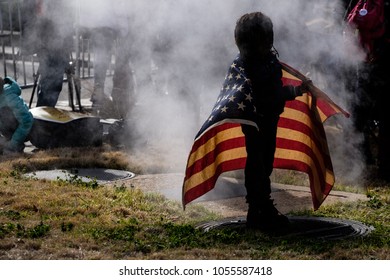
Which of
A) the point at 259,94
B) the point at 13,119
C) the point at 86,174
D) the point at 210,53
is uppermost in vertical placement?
the point at 210,53

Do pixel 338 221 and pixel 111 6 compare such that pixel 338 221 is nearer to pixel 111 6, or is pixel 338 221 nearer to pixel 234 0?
pixel 234 0

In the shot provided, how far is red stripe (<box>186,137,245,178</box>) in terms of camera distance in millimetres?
6457

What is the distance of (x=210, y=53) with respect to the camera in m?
10.1

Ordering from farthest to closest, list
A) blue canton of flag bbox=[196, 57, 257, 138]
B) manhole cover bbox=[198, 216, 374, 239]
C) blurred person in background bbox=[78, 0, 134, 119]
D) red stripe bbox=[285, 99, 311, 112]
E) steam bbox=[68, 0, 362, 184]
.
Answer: blurred person in background bbox=[78, 0, 134, 119] → steam bbox=[68, 0, 362, 184] → red stripe bbox=[285, 99, 311, 112] → manhole cover bbox=[198, 216, 374, 239] → blue canton of flag bbox=[196, 57, 257, 138]

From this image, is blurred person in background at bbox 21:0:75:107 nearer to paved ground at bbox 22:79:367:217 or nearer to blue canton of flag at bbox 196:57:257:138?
paved ground at bbox 22:79:367:217

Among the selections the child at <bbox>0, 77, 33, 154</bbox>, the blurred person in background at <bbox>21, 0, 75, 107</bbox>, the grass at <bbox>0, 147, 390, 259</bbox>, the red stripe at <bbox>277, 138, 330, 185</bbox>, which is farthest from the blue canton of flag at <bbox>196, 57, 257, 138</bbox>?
the blurred person in background at <bbox>21, 0, 75, 107</bbox>

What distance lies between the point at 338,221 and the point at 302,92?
1.03 m

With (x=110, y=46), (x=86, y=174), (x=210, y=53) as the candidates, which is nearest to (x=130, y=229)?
(x=86, y=174)

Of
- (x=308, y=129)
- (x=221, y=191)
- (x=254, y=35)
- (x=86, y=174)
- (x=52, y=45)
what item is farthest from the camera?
(x=52, y=45)

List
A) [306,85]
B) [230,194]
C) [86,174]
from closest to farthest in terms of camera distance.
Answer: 1. [306,85]
2. [230,194]
3. [86,174]

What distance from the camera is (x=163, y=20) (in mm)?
10352

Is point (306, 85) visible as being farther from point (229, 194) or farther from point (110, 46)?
point (110, 46)

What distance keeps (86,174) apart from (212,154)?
2.44 meters

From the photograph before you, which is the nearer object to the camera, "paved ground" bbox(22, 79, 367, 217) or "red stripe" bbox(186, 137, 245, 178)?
"red stripe" bbox(186, 137, 245, 178)
